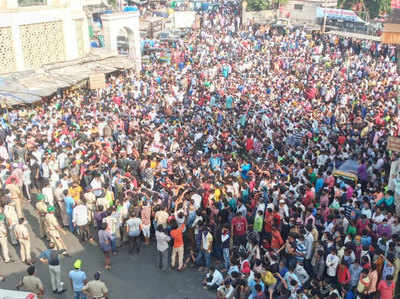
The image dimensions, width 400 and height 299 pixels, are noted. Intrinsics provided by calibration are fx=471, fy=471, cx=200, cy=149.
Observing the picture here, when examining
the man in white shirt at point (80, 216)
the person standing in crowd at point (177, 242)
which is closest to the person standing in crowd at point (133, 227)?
the person standing in crowd at point (177, 242)

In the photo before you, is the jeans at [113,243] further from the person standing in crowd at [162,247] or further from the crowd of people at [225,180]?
the person standing in crowd at [162,247]

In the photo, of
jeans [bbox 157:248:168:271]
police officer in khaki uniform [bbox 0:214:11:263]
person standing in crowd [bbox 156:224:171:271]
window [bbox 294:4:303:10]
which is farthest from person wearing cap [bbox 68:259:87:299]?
window [bbox 294:4:303:10]

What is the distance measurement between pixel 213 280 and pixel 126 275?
2.00 meters

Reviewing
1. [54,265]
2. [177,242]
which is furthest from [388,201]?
[54,265]

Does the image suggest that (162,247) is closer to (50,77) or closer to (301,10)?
(50,77)

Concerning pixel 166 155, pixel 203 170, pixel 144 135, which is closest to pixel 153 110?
pixel 144 135

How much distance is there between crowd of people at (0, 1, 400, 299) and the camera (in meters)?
9.28

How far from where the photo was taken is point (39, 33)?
893 inches

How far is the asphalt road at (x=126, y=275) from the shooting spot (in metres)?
9.72

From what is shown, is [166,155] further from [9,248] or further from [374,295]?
[374,295]

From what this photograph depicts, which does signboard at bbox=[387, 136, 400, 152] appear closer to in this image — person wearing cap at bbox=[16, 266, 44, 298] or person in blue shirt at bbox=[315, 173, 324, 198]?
person in blue shirt at bbox=[315, 173, 324, 198]

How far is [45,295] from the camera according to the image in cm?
957

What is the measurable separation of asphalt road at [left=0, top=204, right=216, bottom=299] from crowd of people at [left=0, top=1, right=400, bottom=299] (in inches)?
9.1

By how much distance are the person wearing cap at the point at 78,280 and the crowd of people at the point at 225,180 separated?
3 cm
